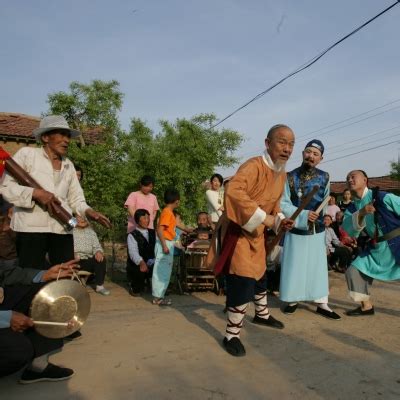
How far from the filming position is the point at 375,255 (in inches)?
190

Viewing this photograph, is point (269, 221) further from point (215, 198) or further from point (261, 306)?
point (215, 198)

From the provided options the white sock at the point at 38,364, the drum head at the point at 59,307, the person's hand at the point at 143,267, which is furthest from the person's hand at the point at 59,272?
the person's hand at the point at 143,267

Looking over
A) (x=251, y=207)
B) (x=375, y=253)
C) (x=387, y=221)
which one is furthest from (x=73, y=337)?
(x=387, y=221)

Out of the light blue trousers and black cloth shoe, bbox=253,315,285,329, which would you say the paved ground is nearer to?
black cloth shoe, bbox=253,315,285,329

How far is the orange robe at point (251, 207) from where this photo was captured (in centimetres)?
348

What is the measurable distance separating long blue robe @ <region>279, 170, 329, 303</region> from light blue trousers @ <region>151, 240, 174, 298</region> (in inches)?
65.9

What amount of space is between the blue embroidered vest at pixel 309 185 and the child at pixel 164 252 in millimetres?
1826

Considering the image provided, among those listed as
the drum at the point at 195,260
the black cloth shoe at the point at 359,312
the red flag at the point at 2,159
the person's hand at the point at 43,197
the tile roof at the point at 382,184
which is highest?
the tile roof at the point at 382,184

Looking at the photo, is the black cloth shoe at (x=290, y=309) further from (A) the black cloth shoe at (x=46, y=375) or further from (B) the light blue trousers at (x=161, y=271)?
(A) the black cloth shoe at (x=46, y=375)

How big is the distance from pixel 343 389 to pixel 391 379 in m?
0.46

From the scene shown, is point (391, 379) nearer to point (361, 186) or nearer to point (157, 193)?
point (361, 186)

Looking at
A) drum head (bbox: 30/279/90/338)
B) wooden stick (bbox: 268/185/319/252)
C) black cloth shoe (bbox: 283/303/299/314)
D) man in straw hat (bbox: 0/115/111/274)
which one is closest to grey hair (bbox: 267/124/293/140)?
wooden stick (bbox: 268/185/319/252)

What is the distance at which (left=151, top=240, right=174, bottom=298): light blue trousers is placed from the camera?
5.70 metres

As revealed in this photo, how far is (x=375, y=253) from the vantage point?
4.83m
